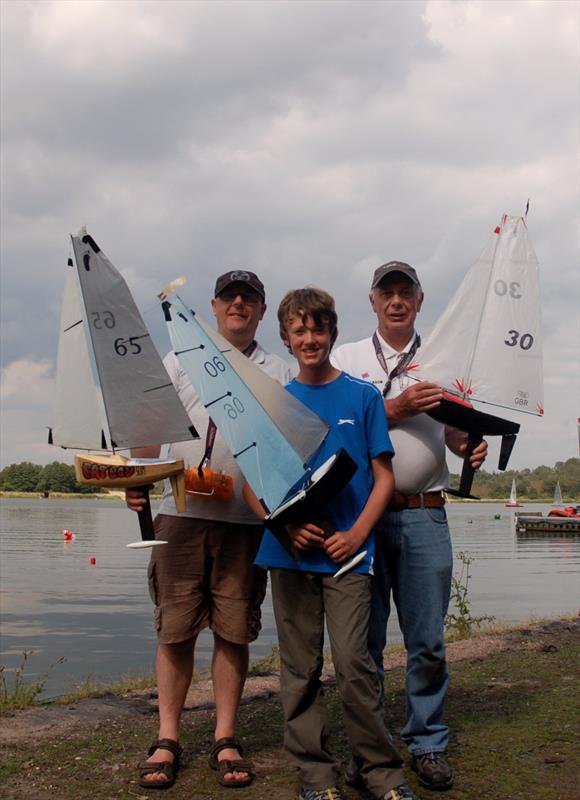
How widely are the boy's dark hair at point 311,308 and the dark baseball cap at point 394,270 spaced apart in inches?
17.6

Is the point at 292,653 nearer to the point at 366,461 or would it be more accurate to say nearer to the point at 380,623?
the point at 380,623

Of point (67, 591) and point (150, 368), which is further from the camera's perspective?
point (67, 591)

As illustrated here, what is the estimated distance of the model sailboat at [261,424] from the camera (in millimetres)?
3441

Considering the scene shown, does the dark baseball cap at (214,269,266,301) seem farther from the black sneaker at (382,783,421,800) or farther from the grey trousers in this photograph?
the black sneaker at (382,783,421,800)

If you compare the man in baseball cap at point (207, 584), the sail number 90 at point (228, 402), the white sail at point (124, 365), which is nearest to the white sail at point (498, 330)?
the sail number 90 at point (228, 402)

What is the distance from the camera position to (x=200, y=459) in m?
4.08

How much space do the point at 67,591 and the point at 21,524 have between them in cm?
3947

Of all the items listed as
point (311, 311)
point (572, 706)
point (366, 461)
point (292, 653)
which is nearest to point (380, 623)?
point (292, 653)

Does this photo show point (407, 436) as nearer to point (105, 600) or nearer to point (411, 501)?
point (411, 501)

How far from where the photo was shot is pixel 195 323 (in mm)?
3740

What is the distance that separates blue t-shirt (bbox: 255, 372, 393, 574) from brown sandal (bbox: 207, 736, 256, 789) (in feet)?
3.24

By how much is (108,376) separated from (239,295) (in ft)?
2.77

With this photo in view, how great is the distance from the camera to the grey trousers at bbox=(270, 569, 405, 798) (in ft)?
11.0

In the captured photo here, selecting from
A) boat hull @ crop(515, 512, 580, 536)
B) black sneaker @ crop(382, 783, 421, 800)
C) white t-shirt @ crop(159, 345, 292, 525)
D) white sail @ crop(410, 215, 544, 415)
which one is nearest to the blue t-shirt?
white t-shirt @ crop(159, 345, 292, 525)
